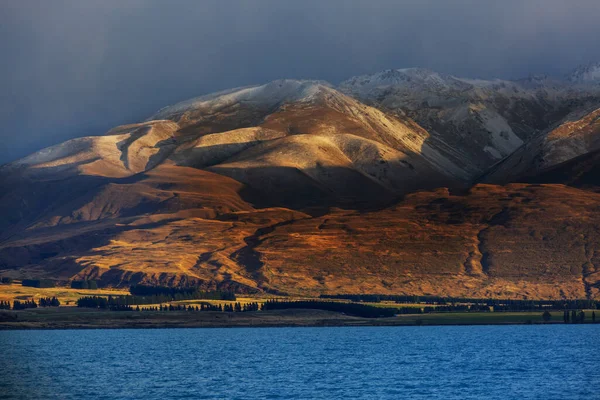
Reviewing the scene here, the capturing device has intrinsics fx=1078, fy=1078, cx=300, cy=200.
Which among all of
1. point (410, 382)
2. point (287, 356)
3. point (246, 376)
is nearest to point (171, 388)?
point (246, 376)

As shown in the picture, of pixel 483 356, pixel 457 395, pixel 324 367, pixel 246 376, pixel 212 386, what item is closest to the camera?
pixel 457 395

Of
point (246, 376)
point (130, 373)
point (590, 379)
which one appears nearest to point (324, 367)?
point (246, 376)

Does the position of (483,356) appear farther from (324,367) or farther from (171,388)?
(171,388)

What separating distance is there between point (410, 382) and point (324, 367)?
2423cm

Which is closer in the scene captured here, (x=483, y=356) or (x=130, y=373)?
(x=130, y=373)

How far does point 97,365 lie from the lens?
17025 cm

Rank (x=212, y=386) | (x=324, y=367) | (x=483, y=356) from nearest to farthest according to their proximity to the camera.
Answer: (x=212, y=386) < (x=324, y=367) < (x=483, y=356)

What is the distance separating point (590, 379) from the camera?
144 metres

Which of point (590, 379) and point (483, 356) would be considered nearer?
point (590, 379)

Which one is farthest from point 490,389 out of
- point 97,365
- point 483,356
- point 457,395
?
point 97,365

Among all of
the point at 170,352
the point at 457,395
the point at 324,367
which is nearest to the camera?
the point at 457,395

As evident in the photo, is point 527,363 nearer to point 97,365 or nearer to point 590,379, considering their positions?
point 590,379

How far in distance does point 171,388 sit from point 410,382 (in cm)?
3229

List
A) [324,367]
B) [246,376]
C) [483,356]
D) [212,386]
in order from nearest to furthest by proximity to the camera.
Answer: [212,386] → [246,376] → [324,367] → [483,356]
